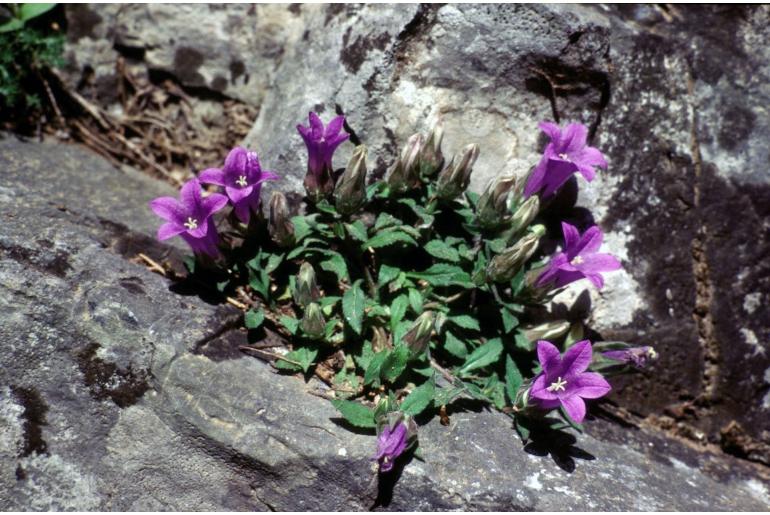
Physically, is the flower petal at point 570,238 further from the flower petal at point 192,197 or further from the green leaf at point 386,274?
the flower petal at point 192,197

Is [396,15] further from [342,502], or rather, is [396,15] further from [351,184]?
[342,502]

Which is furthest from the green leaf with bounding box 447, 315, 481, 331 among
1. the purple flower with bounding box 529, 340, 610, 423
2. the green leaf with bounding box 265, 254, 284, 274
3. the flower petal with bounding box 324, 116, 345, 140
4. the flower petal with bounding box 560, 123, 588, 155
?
the flower petal with bounding box 324, 116, 345, 140

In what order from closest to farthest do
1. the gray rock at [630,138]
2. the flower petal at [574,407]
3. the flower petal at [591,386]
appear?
the flower petal at [574,407] < the flower petal at [591,386] < the gray rock at [630,138]

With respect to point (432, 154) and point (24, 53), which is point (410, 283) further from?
point (24, 53)

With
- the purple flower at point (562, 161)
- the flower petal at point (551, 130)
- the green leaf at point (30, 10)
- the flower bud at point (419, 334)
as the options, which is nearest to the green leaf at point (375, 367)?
the flower bud at point (419, 334)

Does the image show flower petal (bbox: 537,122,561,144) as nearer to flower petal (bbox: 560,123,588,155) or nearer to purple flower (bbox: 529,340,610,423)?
flower petal (bbox: 560,123,588,155)
